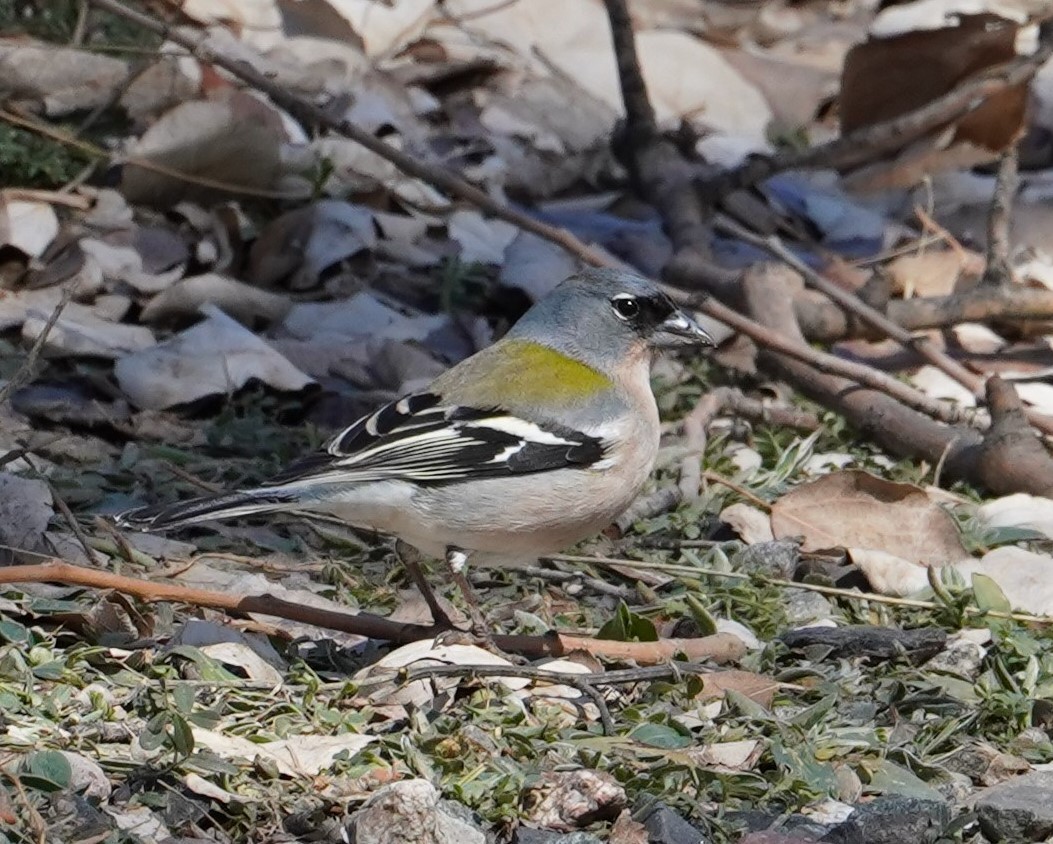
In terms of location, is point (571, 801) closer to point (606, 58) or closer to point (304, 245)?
point (304, 245)

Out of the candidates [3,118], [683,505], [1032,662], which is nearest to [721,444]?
[683,505]

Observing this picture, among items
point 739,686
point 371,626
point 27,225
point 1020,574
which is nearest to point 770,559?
point 1020,574

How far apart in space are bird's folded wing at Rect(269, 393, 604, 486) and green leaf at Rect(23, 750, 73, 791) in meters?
1.07

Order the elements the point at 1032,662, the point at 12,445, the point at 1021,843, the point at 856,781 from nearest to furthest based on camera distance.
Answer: the point at 1021,843 < the point at 856,781 < the point at 1032,662 < the point at 12,445

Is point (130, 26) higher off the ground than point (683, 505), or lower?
higher

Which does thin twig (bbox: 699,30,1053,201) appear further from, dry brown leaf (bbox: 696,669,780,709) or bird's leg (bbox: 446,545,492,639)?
dry brown leaf (bbox: 696,669,780,709)

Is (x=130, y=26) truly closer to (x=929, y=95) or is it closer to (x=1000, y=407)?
(x=929, y=95)

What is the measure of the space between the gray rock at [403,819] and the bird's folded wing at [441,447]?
3.84ft

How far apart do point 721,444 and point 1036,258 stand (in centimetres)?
213

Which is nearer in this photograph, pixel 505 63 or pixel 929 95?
pixel 929 95

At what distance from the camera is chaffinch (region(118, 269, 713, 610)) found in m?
4.27

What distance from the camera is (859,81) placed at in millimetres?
7473

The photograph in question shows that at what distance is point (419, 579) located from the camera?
4.50 metres

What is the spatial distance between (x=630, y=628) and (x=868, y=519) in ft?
3.82
